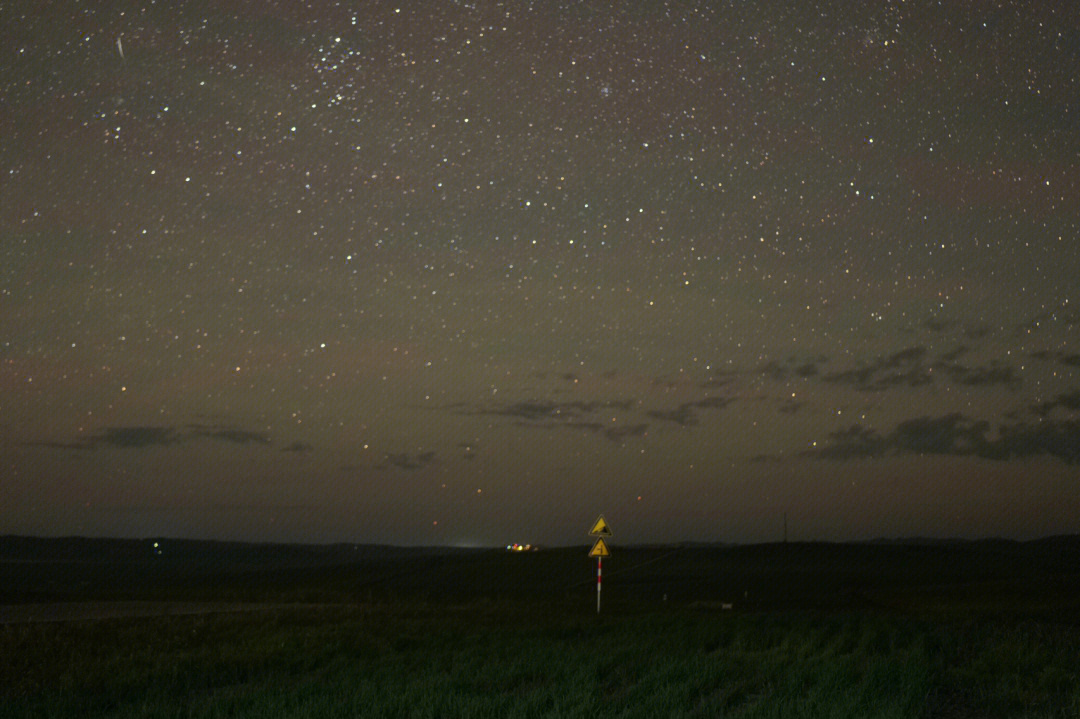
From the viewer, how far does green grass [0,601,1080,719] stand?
1031cm

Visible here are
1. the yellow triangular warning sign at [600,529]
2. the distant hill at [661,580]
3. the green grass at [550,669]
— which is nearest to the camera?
the green grass at [550,669]

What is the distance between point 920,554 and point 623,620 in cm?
8195

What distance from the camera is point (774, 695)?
11.0m

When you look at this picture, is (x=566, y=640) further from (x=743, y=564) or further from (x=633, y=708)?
(x=743, y=564)

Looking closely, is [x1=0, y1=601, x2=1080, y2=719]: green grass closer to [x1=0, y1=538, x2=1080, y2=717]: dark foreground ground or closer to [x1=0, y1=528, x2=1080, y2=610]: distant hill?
[x1=0, y1=538, x2=1080, y2=717]: dark foreground ground

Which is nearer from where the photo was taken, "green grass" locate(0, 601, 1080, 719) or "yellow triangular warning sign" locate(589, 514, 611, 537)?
"green grass" locate(0, 601, 1080, 719)

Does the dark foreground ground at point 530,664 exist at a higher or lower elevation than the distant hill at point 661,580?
higher

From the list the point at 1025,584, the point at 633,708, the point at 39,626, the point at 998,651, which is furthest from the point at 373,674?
the point at 1025,584

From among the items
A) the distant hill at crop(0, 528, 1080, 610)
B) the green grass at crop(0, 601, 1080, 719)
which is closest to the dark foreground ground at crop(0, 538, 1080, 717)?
the green grass at crop(0, 601, 1080, 719)

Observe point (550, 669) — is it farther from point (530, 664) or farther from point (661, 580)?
point (661, 580)

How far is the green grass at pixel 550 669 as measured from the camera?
33.8 ft

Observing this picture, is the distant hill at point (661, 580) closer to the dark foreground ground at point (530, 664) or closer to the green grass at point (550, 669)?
the dark foreground ground at point (530, 664)

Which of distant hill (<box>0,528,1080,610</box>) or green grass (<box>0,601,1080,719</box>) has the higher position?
green grass (<box>0,601,1080,719</box>)

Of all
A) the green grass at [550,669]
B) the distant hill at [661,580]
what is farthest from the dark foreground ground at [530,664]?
the distant hill at [661,580]
